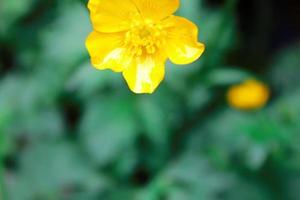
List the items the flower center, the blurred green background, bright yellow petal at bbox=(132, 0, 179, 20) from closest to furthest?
1. bright yellow petal at bbox=(132, 0, 179, 20)
2. the flower center
3. the blurred green background

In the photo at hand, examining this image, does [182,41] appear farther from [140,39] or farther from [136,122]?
[136,122]

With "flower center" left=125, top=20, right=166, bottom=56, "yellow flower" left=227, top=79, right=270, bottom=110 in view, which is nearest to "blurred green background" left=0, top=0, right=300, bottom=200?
"yellow flower" left=227, top=79, right=270, bottom=110

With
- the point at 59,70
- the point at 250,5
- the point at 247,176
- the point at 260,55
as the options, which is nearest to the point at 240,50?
the point at 260,55

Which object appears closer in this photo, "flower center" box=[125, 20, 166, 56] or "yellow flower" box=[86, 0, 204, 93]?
"yellow flower" box=[86, 0, 204, 93]

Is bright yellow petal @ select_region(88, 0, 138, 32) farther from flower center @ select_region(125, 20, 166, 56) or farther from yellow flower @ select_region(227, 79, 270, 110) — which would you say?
yellow flower @ select_region(227, 79, 270, 110)

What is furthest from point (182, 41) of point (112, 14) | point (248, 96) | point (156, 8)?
point (248, 96)

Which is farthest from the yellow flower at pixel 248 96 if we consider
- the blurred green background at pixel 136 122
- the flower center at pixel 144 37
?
the flower center at pixel 144 37
